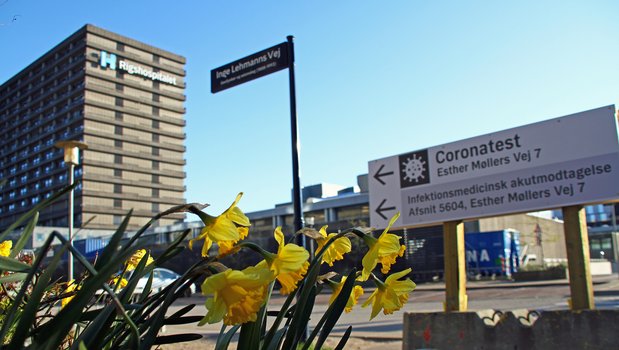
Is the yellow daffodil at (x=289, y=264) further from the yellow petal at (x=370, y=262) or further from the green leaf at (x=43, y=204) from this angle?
the green leaf at (x=43, y=204)

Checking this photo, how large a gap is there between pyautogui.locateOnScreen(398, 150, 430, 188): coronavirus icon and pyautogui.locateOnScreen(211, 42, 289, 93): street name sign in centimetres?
182

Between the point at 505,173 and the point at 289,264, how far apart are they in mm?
5343

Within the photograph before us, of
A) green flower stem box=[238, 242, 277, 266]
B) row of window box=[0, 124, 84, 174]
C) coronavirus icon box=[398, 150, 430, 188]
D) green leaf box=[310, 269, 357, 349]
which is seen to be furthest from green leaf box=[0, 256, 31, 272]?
row of window box=[0, 124, 84, 174]

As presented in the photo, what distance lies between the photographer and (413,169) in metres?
6.69

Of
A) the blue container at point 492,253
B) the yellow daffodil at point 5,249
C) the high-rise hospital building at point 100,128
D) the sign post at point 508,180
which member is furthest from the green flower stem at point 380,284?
the high-rise hospital building at point 100,128

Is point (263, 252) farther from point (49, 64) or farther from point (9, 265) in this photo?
point (49, 64)

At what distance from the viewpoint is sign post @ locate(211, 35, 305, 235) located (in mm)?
6426

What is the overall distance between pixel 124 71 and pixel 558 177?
285 ft

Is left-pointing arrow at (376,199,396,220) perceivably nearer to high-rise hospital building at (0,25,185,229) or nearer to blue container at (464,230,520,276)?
blue container at (464,230,520,276)

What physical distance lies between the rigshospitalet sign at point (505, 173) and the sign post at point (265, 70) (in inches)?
41.2

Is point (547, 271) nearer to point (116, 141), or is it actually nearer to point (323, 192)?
point (323, 192)

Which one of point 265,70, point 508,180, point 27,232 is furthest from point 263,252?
point 265,70

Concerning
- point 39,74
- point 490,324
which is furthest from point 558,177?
point 39,74

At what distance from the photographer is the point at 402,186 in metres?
6.75
